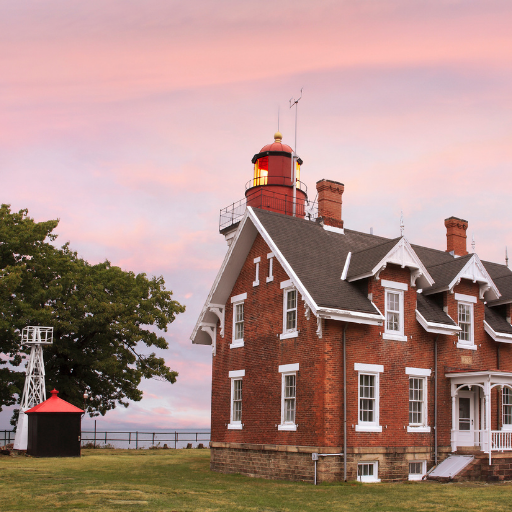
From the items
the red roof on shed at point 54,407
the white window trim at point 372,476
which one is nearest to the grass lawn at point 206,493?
the white window trim at point 372,476

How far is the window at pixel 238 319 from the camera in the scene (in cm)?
2691

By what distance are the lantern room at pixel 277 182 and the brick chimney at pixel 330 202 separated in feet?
23.0

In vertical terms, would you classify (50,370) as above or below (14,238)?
below

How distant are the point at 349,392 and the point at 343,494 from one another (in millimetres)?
4166

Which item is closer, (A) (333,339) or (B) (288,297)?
(A) (333,339)

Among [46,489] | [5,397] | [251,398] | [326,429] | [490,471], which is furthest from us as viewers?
[5,397]

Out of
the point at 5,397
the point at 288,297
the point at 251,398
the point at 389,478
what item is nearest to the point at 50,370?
the point at 5,397

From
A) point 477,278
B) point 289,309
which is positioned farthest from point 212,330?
point 477,278

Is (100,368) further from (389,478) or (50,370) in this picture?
(389,478)

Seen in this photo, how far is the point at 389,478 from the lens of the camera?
22500 millimetres

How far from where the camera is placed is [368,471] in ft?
73.0

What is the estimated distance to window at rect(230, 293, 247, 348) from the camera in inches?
1059

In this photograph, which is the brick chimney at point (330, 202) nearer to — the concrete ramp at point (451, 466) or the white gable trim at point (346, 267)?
the white gable trim at point (346, 267)

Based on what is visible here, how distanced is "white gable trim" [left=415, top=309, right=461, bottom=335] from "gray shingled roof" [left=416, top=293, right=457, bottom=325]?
20 cm
